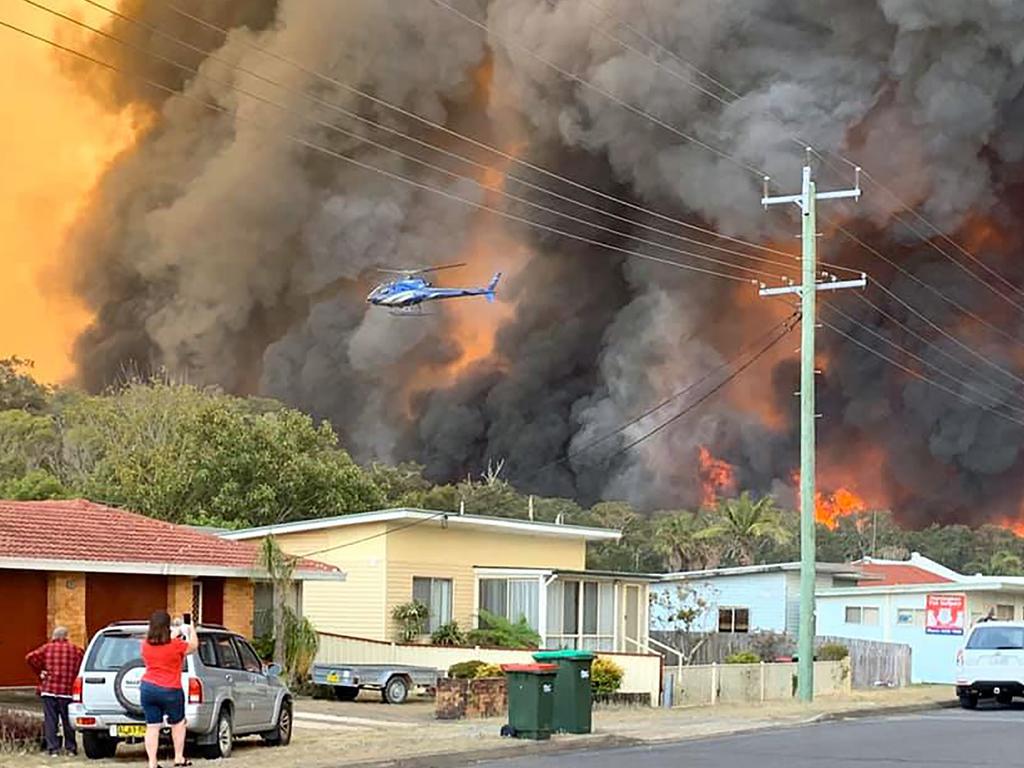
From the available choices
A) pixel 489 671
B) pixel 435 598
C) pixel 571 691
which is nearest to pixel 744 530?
pixel 435 598

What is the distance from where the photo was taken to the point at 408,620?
34625mm

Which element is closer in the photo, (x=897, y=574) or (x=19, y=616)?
(x=19, y=616)

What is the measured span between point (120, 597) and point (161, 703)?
14.0 m

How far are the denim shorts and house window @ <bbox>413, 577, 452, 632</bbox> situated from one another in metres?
20.0

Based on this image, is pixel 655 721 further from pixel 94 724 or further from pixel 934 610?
pixel 934 610

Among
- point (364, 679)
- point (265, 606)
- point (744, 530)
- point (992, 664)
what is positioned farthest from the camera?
point (744, 530)

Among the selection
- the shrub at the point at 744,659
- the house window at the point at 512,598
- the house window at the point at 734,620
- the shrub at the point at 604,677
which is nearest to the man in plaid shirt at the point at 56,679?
the shrub at the point at 604,677

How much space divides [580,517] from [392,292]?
19.5 metres

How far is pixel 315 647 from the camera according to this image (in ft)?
102

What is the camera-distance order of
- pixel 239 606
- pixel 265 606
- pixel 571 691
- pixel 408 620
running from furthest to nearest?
→ pixel 408 620 → pixel 265 606 → pixel 239 606 → pixel 571 691

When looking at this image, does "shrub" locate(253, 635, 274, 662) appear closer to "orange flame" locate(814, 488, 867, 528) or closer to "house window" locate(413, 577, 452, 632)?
"house window" locate(413, 577, 452, 632)

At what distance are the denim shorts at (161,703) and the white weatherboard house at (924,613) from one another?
103 feet

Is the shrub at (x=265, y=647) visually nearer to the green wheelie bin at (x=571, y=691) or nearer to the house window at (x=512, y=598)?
the house window at (x=512, y=598)

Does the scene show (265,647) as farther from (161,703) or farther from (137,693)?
(161,703)
